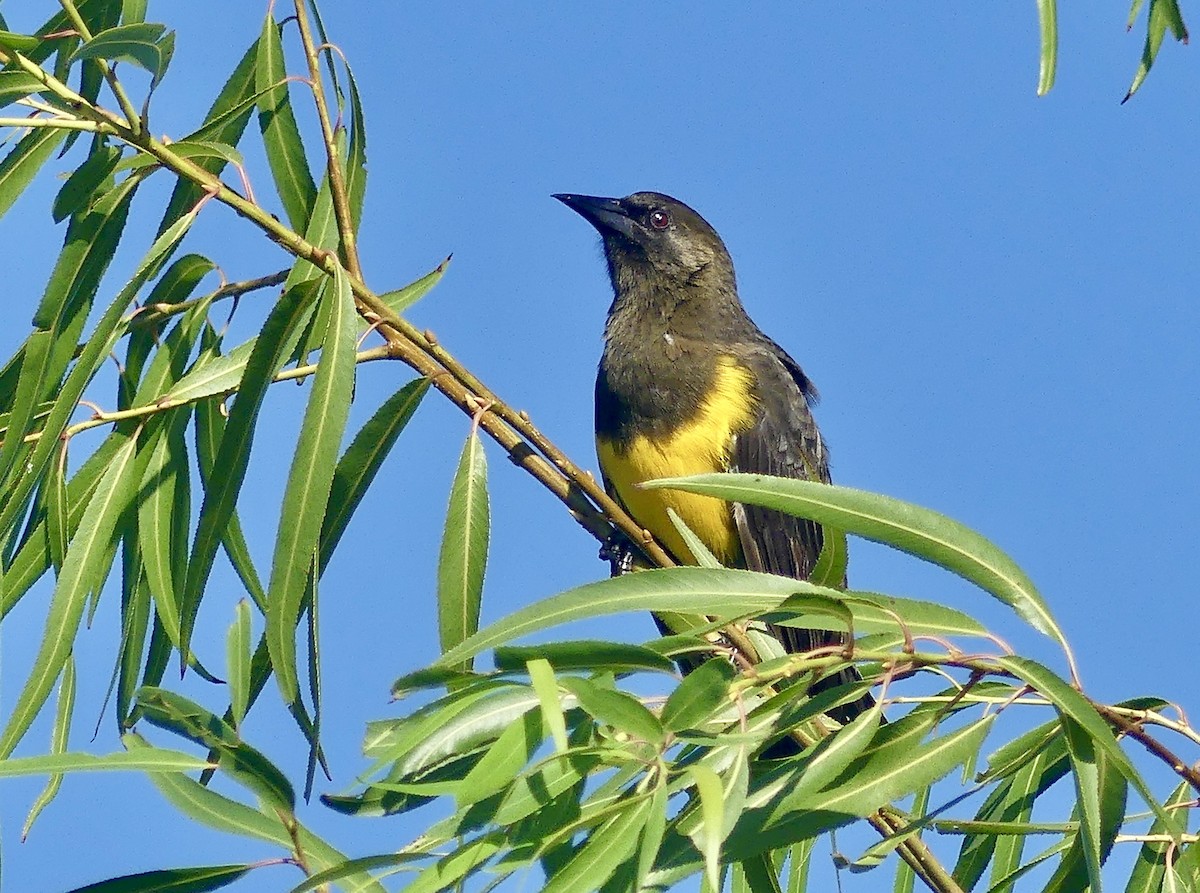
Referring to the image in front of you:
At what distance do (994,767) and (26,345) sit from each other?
210cm

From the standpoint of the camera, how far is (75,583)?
294 centimetres

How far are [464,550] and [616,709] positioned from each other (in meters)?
1.17

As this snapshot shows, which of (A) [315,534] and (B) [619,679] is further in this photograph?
(A) [315,534]

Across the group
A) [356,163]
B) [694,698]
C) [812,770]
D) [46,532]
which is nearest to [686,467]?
[356,163]

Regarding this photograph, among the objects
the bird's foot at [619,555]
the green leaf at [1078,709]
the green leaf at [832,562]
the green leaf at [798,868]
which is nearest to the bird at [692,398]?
the bird's foot at [619,555]

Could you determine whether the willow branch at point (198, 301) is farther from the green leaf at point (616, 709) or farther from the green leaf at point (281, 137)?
the green leaf at point (616, 709)

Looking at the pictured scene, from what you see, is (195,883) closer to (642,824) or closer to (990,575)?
(642,824)

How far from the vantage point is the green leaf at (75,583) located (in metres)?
2.79

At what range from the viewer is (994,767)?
2.93 meters

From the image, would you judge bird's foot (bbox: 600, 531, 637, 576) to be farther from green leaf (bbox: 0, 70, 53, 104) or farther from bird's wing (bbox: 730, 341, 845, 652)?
green leaf (bbox: 0, 70, 53, 104)

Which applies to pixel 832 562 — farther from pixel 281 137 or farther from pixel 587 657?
pixel 281 137

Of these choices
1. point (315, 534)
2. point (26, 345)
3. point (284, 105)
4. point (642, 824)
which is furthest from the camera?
point (284, 105)

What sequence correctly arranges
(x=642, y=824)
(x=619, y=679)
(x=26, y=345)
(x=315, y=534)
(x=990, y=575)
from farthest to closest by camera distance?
(x=26, y=345) → (x=315, y=534) → (x=619, y=679) → (x=990, y=575) → (x=642, y=824)

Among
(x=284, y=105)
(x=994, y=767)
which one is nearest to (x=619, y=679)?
(x=994, y=767)
